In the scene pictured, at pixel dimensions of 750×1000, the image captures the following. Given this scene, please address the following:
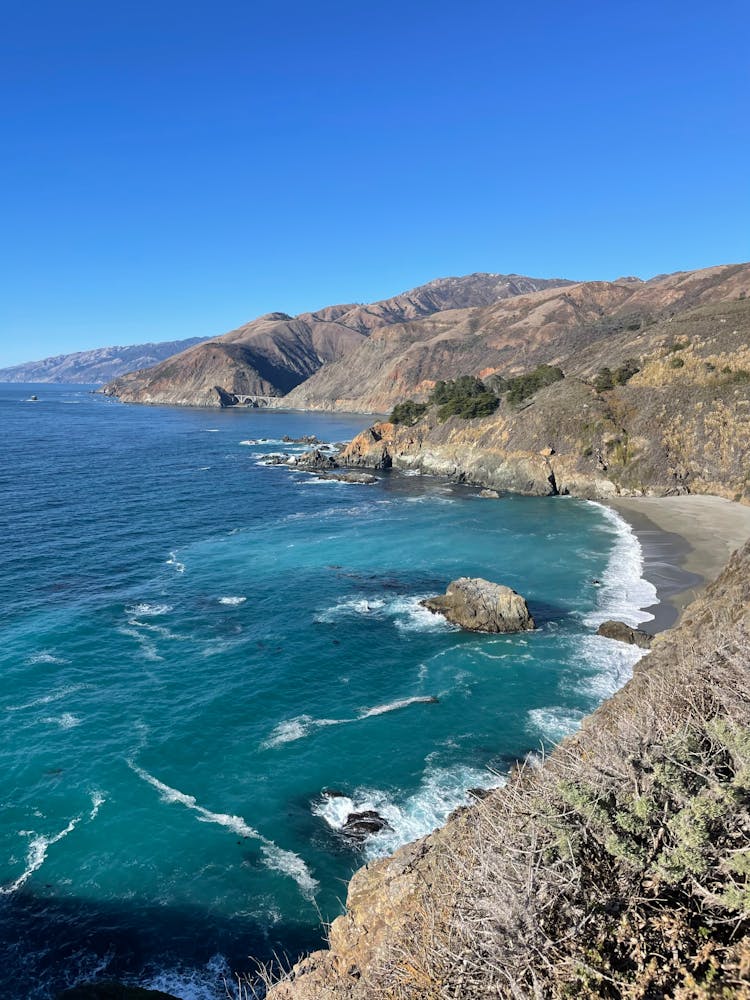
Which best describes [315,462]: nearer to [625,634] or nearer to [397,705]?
[625,634]

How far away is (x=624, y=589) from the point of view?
44.8 m

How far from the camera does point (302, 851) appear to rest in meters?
21.6

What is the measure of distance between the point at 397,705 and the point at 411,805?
277 inches

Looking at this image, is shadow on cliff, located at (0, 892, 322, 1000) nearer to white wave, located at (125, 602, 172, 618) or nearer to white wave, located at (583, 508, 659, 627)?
white wave, located at (125, 602, 172, 618)

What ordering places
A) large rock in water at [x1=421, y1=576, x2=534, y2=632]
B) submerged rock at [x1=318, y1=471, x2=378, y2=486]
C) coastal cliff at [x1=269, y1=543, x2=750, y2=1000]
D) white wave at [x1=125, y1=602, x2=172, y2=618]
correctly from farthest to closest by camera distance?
submerged rock at [x1=318, y1=471, x2=378, y2=486]
white wave at [x1=125, y1=602, x2=172, y2=618]
large rock in water at [x1=421, y1=576, x2=534, y2=632]
coastal cliff at [x1=269, y1=543, x2=750, y2=1000]

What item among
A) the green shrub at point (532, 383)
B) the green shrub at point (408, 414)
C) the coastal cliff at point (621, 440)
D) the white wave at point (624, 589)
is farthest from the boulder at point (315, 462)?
the white wave at point (624, 589)

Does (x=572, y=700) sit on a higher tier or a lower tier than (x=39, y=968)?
higher

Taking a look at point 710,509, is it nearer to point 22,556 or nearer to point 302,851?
point 302,851

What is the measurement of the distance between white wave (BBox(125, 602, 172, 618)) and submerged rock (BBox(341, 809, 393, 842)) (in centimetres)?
2300

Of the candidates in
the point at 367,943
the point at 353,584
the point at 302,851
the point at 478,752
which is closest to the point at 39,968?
the point at 302,851

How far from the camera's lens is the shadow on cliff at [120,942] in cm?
1736

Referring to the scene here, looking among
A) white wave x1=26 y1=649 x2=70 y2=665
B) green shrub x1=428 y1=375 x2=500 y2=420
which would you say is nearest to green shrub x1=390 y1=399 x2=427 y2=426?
green shrub x1=428 y1=375 x2=500 y2=420

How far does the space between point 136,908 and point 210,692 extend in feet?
39.9

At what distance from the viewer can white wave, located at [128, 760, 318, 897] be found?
67.4 feet
